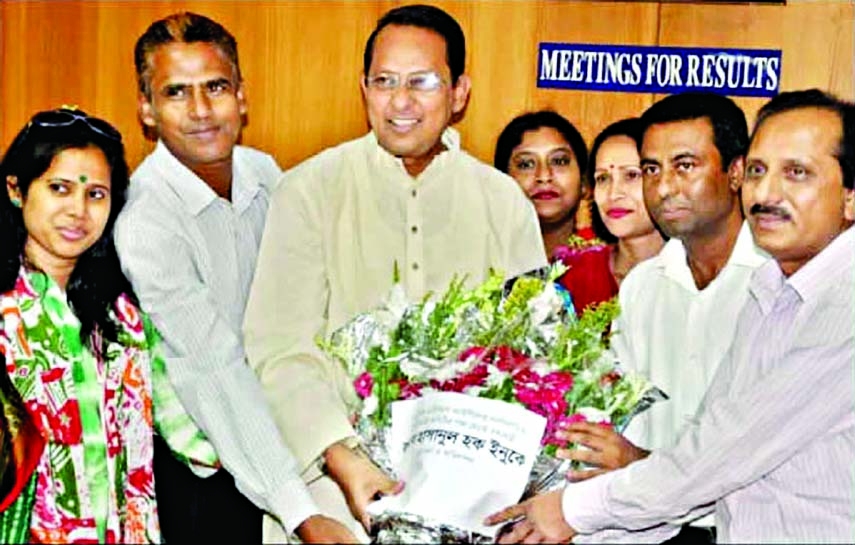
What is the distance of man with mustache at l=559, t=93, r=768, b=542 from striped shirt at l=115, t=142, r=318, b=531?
67 centimetres

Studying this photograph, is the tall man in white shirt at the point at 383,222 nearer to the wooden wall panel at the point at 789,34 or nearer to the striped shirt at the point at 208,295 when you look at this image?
the striped shirt at the point at 208,295

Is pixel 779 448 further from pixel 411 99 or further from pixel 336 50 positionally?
pixel 336 50

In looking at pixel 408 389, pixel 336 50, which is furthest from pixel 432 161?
pixel 408 389

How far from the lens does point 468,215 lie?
2516 millimetres

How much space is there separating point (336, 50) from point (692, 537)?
1134 mm

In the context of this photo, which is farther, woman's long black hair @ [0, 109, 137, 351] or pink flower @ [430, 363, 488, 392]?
woman's long black hair @ [0, 109, 137, 351]

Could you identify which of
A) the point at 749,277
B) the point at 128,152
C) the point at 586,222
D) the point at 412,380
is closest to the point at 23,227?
the point at 128,152

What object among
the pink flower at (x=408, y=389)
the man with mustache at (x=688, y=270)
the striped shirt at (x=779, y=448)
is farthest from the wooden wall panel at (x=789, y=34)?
the pink flower at (x=408, y=389)

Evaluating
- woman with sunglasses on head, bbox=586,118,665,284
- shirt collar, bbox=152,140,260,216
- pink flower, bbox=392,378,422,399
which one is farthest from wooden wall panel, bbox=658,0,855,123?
shirt collar, bbox=152,140,260,216

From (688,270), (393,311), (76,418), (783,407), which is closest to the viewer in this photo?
(783,407)

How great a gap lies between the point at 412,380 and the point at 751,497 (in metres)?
0.59

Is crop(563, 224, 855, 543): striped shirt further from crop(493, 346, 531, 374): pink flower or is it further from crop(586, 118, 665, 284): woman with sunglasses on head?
crop(586, 118, 665, 284): woman with sunglasses on head

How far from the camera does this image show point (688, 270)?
2.48 metres

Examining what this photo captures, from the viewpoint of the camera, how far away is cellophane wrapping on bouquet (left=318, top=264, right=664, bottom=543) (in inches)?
85.3
